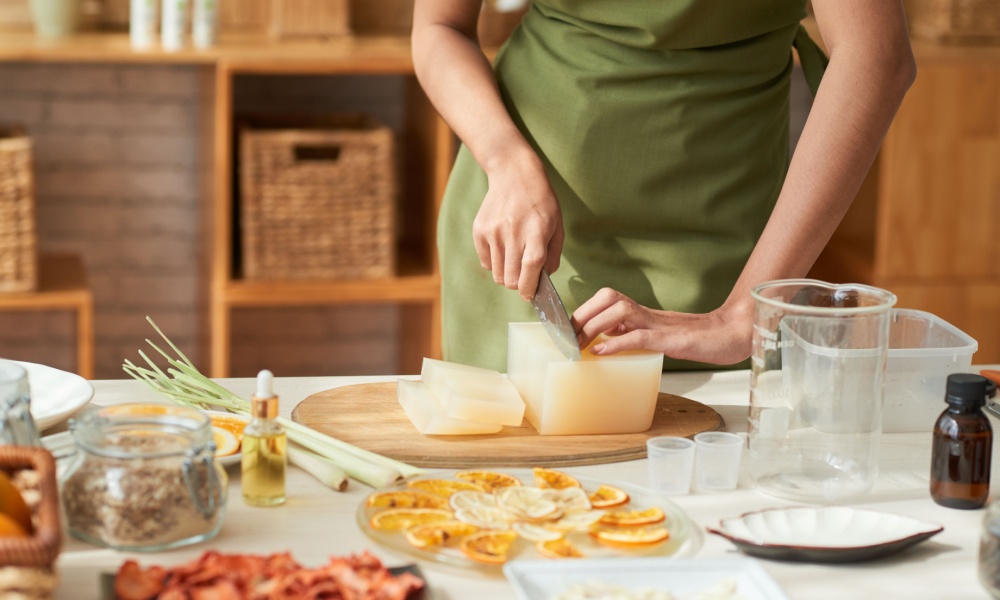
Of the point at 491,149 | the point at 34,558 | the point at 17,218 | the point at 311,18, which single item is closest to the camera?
the point at 34,558

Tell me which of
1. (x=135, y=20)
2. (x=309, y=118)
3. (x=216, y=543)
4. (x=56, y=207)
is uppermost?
(x=135, y=20)

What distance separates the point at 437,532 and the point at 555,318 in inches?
16.4

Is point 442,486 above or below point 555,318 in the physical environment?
below

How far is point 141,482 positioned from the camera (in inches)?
37.3

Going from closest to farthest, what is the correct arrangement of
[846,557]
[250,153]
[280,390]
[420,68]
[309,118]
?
[846,557], [280,390], [420,68], [250,153], [309,118]

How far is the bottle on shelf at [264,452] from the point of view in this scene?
3.46 feet

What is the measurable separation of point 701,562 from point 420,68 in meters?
0.98

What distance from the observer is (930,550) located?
1031 mm

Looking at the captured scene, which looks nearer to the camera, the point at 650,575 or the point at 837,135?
the point at 650,575

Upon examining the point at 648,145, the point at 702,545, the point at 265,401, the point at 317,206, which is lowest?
the point at 702,545

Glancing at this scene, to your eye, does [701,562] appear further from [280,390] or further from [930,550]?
[280,390]

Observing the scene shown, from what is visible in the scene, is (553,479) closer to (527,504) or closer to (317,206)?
(527,504)

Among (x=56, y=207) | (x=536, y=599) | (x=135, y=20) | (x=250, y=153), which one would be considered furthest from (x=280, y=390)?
(x=56, y=207)


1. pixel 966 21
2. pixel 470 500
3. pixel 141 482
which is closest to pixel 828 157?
pixel 470 500
